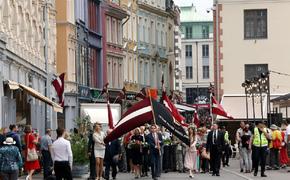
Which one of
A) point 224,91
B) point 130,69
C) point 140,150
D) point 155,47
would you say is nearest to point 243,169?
point 140,150

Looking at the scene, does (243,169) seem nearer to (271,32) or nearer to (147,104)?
(147,104)

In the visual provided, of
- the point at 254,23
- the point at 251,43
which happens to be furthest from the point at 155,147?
the point at 254,23

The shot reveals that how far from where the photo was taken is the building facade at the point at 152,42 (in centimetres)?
9206

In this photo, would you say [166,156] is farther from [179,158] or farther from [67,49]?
[67,49]

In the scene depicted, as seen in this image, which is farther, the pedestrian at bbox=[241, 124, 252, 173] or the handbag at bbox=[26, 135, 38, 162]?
the pedestrian at bbox=[241, 124, 252, 173]

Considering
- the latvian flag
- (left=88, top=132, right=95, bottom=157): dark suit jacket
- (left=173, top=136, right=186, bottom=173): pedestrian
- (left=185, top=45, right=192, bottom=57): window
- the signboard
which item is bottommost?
(left=173, top=136, right=186, bottom=173): pedestrian

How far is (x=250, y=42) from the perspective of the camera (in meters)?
60.6

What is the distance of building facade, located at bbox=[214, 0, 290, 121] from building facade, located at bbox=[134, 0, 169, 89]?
98.5 feet

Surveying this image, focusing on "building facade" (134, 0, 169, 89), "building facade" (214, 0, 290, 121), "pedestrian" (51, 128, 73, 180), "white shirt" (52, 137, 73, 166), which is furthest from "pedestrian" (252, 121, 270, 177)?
"building facade" (134, 0, 169, 89)

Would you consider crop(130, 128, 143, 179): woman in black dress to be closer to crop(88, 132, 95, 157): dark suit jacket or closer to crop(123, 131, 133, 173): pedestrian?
crop(123, 131, 133, 173): pedestrian

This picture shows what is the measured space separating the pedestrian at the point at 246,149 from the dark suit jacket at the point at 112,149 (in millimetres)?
4888

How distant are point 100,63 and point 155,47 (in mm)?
23311

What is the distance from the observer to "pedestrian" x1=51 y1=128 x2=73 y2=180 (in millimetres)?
25094

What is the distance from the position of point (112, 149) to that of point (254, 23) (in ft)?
92.6
